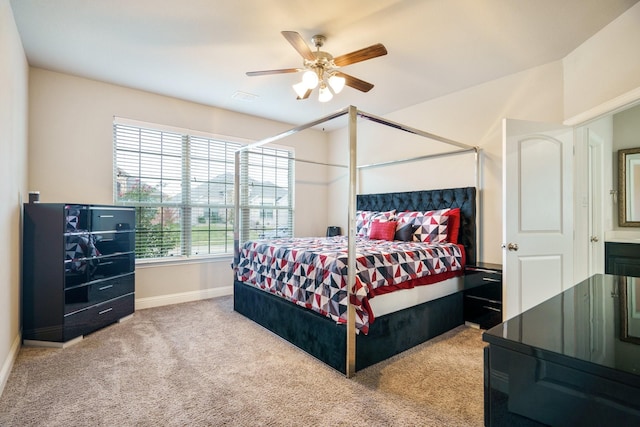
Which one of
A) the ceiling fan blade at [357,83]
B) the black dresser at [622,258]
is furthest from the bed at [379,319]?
the ceiling fan blade at [357,83]

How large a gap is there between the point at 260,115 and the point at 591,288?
4397mm

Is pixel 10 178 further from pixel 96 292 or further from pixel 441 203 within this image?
pixel 441 203

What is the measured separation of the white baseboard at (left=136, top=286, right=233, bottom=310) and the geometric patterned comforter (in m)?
1.32

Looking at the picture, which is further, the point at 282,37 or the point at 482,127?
the point at 482,127

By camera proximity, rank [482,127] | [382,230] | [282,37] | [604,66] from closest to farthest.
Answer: [604,66] → [282,37] → [482,127] → [382,230]

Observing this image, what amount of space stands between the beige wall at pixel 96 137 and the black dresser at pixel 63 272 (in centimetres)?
71

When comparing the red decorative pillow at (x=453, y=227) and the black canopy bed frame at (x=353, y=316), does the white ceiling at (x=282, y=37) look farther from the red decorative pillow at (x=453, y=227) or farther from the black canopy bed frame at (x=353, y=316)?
the red decorative pillow at (x=453, y=227)

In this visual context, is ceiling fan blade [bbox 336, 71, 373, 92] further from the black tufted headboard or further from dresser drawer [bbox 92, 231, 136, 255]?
dresser drawer [bbox 92, 231, 136, 255]

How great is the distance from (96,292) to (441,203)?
3892 millimetres

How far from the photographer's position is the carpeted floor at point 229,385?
174 centimetres

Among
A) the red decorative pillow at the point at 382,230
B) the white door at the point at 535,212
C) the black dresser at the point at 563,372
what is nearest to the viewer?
the black dresser at the point at 563,372

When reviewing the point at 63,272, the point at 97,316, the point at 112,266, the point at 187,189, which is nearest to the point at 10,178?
the point at 63,272

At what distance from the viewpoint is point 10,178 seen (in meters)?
2.38

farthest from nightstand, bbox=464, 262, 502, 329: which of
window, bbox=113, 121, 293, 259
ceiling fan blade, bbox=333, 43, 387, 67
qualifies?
window, bbox=113, 121, 293, 259
